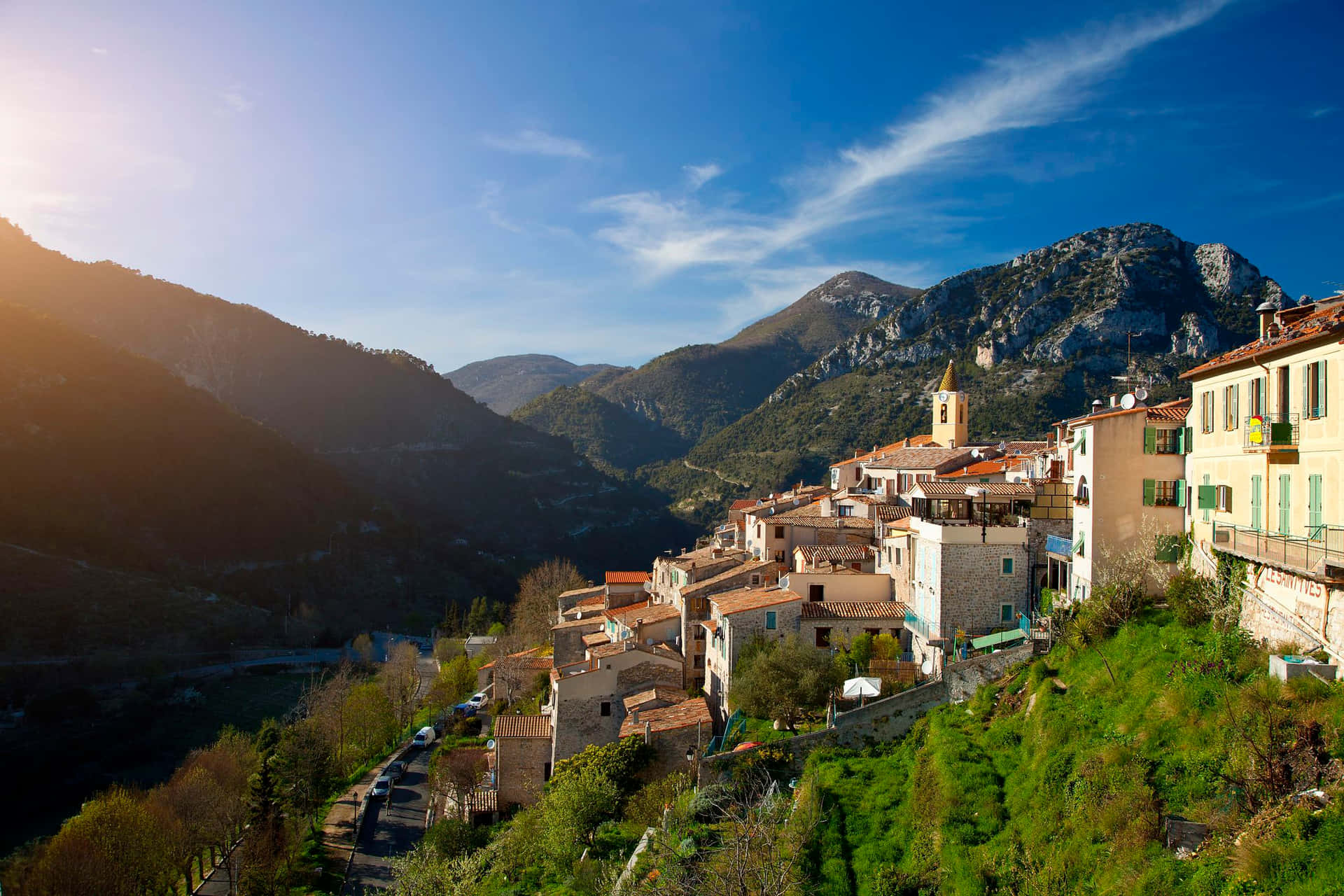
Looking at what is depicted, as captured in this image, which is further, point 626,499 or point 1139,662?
point 626,499

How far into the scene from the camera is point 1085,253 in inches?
4188

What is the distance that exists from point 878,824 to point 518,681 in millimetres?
26391

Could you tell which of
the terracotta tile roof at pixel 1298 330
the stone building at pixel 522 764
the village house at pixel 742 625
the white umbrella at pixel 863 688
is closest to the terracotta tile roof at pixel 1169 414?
the terracotta tile roof at pixel 1298 330

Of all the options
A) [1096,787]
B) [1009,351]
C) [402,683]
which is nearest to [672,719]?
[1096,787]

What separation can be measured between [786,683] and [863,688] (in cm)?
283

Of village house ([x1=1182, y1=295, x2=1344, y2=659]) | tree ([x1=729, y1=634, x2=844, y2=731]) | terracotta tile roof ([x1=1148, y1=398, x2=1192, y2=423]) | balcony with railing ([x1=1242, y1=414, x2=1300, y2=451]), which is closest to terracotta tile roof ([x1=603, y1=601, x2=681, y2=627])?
tree ([x1=729, y1=634, x2=844, y2=731])

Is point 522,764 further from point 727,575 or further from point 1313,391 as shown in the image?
point 1313,391

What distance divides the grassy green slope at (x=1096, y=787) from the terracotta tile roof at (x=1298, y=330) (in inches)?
209

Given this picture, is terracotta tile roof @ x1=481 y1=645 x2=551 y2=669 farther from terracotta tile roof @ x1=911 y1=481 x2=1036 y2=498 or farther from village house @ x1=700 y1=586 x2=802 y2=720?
terracotta tile roof @ x1=911 y1=481 x2=1036 y2=498

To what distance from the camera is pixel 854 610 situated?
26766mm

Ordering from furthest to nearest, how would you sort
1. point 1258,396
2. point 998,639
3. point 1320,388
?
point 998,639 < point 1258,396 < point 1320,388

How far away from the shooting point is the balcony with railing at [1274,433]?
1350 cm

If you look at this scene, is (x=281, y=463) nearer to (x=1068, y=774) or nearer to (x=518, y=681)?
(x=518, y=681)

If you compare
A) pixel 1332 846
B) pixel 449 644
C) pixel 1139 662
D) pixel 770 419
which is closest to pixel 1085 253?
pixel 770 419
